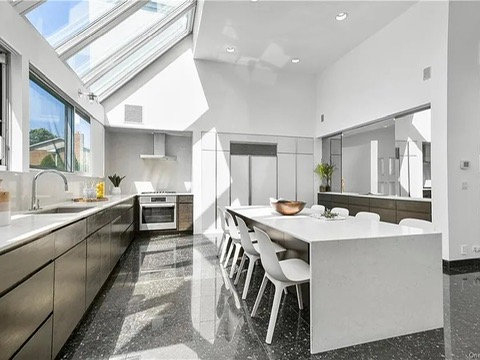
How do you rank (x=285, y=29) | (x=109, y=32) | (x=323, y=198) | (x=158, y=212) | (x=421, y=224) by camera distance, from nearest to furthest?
(x=421, y=224) < (x=109, y=32) < (x=285, y=29) < (x=158, y=212) < (x=323, y=198)

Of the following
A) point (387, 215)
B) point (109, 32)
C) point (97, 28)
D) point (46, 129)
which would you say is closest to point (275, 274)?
point (46, 129)

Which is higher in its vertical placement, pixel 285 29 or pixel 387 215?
pixel 285 29

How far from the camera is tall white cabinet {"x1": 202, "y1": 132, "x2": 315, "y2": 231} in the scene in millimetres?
5992

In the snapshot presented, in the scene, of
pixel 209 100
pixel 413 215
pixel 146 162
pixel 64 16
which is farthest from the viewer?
pixel 146 162

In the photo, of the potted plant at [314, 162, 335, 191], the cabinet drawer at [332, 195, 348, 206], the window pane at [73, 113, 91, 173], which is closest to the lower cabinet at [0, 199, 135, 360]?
the window pane at [73, 113, 91, 173]

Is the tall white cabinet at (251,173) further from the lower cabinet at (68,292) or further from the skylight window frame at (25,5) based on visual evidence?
the lower cabinet at (68,292)

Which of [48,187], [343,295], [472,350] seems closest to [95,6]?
[48,187]

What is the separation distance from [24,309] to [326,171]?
20.2 ft

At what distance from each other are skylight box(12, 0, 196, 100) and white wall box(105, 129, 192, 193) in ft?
3.84

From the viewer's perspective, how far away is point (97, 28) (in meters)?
3.55

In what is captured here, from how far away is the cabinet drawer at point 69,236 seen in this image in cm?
163

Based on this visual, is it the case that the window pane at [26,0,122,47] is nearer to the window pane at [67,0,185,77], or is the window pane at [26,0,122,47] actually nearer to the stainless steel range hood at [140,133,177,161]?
the window pane at [67,0,185,77]

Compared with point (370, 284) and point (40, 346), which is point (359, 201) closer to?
point (370, 284)

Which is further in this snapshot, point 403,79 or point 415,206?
point 403,79
